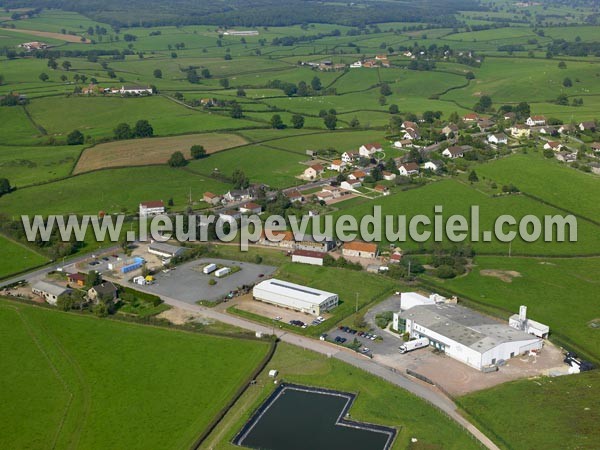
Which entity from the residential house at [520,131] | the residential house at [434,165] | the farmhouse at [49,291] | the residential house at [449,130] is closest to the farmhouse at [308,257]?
the farmhouse at [49,291]

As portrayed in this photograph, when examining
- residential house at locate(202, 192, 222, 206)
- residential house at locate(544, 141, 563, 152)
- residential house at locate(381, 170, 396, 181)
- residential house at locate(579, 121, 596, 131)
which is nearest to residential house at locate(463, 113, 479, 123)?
residential house at locate(579, 121, 596, 131)

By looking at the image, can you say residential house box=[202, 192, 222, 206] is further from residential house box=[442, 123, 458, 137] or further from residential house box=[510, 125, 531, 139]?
residential house box=[510, 125, 531, 139]

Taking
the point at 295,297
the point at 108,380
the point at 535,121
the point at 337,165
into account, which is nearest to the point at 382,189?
the point at 337,165

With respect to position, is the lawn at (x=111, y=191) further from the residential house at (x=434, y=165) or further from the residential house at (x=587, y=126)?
the residential house at (x=587, y=126)

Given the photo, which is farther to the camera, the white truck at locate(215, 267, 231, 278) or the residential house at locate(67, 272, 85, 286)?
the white truck at locate(215, 267, 231, 278)

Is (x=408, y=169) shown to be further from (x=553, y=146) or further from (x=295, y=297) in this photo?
(x=295, y=297)
